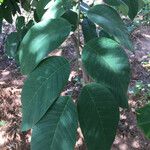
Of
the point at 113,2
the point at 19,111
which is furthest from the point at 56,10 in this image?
the point at 19,111

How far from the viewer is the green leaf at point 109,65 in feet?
2.53

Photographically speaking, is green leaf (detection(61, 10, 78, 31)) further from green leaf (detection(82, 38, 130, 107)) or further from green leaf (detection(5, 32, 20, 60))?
green leaf (detection(5, 32, 20, 60))

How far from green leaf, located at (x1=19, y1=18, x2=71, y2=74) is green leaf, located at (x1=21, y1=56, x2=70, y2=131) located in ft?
0.07

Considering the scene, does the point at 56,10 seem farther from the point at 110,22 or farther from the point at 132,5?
the point at 132,5

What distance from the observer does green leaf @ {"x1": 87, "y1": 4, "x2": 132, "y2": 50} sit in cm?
87

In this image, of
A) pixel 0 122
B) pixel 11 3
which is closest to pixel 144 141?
pixel 0 122

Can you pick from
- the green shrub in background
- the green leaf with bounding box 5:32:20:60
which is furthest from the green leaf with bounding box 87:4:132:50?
the green leaf with bounding box 5:32:20:60

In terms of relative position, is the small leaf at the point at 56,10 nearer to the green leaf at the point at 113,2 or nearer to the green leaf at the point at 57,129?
the green leaf at the point at 113,2

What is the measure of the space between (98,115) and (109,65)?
125 mm

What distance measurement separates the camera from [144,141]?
305 centimetres

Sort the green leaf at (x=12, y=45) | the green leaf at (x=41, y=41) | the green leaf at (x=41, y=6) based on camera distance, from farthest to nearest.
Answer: the green leaf at (x=12, y=45)
the green leaf at (x=41, y=6)
the green leaf at (x=41, y=41)

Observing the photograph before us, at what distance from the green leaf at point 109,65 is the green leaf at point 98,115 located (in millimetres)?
25

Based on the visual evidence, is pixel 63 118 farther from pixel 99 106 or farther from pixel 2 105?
pixel 2 105

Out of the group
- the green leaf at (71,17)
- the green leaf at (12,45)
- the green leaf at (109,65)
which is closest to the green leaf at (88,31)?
the green leaf at (71,17)
